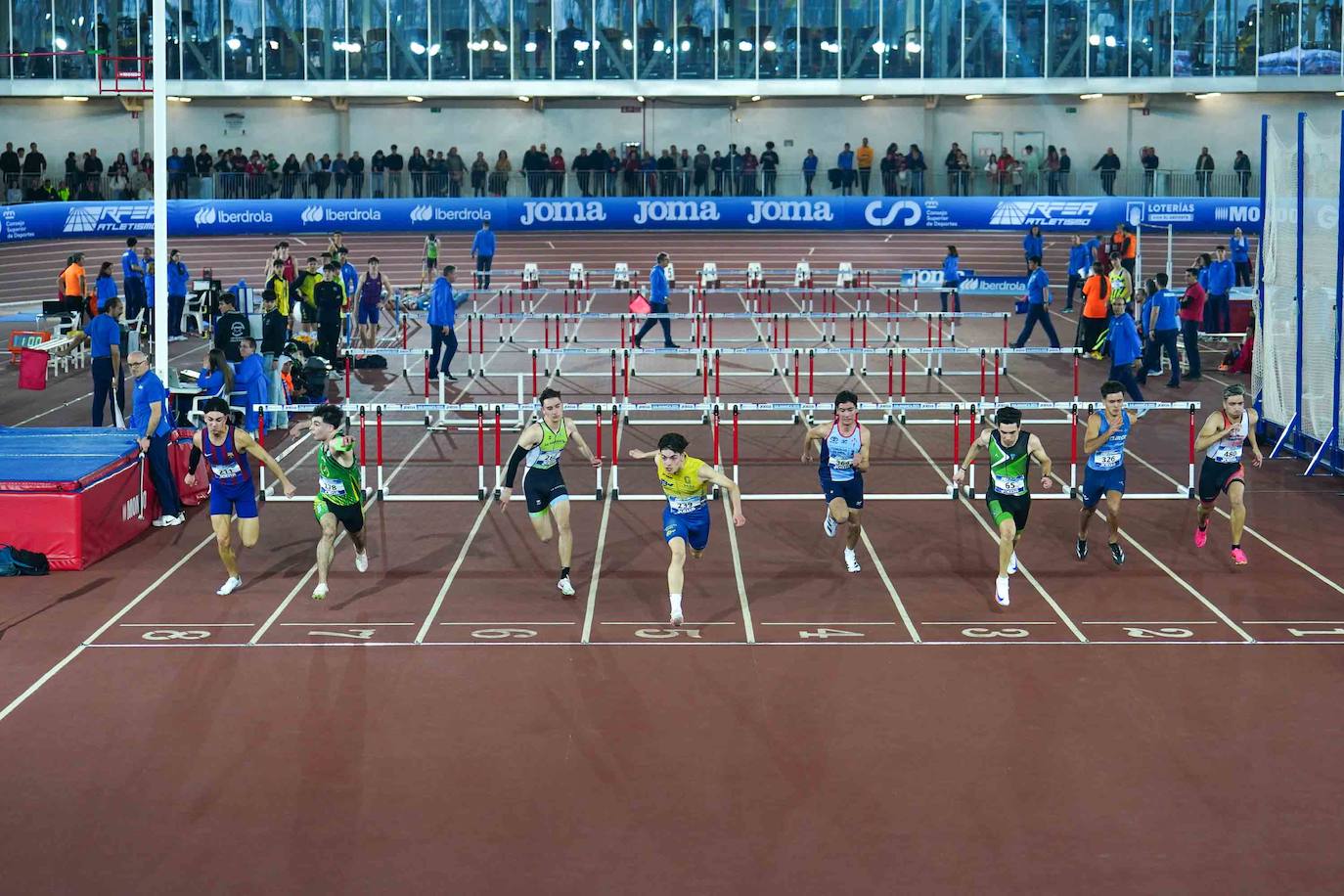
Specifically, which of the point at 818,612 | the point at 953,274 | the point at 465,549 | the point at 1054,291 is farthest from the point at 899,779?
the point at 1054,291

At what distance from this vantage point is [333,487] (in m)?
14.4

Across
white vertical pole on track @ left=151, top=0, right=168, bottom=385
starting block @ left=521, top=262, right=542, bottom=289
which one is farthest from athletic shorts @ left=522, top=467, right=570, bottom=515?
starting block @ left=521, top=262, right=542, bottom=289

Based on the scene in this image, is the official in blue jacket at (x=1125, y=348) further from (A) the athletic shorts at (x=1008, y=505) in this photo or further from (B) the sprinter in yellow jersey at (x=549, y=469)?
(B) the sprinter in yellow jersey at (x=549, y=469)

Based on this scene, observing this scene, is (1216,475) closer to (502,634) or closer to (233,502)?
(502,634)

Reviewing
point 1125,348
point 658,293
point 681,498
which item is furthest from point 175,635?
point 658,293

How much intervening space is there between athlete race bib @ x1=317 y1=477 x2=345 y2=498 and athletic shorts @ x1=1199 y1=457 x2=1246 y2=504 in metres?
8.12

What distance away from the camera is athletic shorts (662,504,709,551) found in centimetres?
1363

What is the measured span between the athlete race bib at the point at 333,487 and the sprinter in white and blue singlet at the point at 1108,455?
6.87 m

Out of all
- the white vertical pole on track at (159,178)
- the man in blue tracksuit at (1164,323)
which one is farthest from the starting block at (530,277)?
the white vertical pole on track at (159,178)

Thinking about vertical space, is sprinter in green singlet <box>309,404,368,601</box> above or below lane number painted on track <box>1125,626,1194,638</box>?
above

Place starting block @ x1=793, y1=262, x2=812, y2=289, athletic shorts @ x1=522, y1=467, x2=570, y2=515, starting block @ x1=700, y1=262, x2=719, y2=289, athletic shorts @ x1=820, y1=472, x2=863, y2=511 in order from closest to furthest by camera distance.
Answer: athletic shorts @ x1=522, y1=467, x2=570, y2=515 → athletic shorts @ x1=820, y1=472, x2=863, y2=511 → starting block @ x1=700, y1=262, x2=719, y2=289 → starting block @ x1=793, y1=262, x2=812, y2=289

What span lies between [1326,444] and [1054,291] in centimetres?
2551

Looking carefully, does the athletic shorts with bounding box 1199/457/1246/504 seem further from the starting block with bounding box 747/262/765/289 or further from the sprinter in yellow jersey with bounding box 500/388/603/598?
the starting block with bounding box 747/262/765/289

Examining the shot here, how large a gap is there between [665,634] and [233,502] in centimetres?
427
